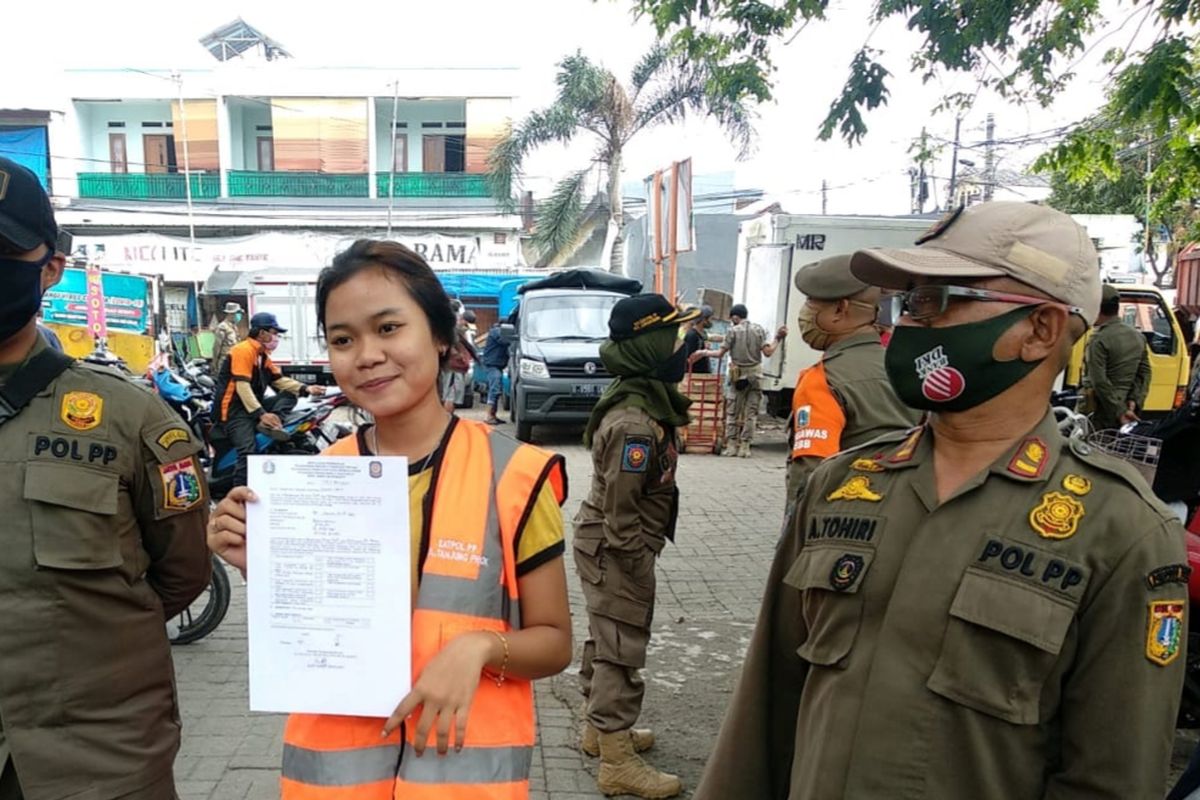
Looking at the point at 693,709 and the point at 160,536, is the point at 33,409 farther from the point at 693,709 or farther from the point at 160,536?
the point at 693,709

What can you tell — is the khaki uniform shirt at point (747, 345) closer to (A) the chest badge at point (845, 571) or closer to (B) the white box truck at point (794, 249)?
(B) the white box truck at point (794, 249)

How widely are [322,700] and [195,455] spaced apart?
2.40 feet

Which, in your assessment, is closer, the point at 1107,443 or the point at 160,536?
the point at 160,536

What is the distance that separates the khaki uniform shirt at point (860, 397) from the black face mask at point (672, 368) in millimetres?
672

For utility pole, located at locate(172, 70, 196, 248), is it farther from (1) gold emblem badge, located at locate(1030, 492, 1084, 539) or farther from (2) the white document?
(1) gold emblem badge, located at locate(1030, 492, 1084, 539)

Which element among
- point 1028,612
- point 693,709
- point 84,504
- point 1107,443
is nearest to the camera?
point 1028,612

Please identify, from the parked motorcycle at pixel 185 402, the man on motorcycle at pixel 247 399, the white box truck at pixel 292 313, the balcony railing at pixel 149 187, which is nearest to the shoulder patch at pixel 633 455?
the man on motorcycle at pixel 247 399

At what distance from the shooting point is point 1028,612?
1.29 meters

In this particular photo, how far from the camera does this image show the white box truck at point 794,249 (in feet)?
37.6

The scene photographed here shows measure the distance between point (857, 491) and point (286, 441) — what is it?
7235mm

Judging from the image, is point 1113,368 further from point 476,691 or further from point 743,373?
point 476,691

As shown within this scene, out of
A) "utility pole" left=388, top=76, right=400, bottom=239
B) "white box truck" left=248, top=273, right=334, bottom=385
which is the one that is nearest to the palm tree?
"utility pole" left=388, top=76, right=400, bottom=239

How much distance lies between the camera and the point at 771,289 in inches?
473

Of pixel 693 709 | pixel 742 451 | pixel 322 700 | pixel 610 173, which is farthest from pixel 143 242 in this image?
pixel 322 700
